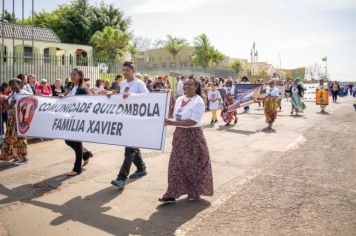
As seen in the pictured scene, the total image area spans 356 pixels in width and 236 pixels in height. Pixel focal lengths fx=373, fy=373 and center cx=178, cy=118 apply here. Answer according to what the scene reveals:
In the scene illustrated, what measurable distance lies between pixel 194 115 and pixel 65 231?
222 cm

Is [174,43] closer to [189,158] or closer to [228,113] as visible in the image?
[228,113]

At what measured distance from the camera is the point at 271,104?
14.0m

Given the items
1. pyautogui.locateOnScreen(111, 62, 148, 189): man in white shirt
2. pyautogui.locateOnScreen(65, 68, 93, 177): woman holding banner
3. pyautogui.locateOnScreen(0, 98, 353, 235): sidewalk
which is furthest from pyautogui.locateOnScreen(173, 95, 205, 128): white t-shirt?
pyautogui.locateOnScreen(65, 68, 93, 177): woman holding banner

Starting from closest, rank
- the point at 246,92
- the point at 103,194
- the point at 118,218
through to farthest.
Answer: the point at 118,218
the point at 103,194
the point at 246,92

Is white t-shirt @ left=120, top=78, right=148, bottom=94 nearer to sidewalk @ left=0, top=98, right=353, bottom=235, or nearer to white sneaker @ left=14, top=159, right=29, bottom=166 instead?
sidewalk @ left=0, top=98, right=353, bottom=235

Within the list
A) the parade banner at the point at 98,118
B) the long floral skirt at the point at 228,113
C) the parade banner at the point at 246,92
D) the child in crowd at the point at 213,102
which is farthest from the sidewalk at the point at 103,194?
the parade banner at the point at 246,92

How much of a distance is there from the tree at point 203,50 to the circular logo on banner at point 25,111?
53468mm

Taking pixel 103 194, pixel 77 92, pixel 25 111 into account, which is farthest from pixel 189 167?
pixel 25 111

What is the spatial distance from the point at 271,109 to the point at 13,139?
9.21 meters

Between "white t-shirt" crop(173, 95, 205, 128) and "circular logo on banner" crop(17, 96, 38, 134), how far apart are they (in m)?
3.54

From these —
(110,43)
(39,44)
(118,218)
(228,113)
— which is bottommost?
(118,218)

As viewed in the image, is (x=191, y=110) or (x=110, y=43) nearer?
(x=191, y=110)

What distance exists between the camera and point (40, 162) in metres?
8.20

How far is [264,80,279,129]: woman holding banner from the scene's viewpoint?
1379 cm
